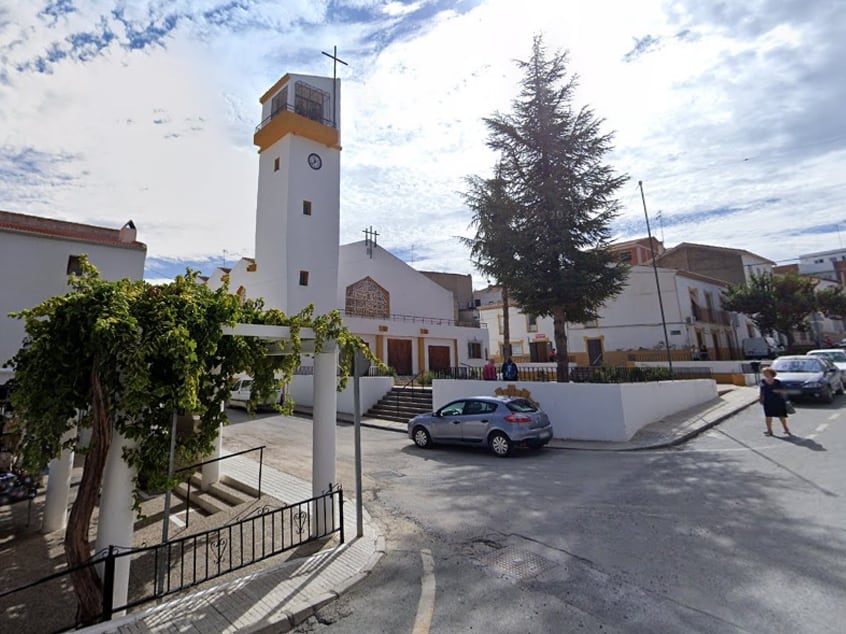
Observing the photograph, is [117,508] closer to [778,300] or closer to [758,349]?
[778,300]

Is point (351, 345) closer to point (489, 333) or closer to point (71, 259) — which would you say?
point (71, 259)

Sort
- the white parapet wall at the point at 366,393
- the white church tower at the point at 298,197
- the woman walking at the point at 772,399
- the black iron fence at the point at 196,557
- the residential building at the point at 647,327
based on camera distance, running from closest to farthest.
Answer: the black iron fence at the point at 196,557
the woman walking at the point at 772,399
the white parapet wall at the point at 366,393
the white church tower at the point at 298,197
the residential building at the point at 647,327

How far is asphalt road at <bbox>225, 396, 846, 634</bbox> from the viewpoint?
142 inches

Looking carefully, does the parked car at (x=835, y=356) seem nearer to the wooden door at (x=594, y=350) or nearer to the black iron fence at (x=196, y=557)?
the wooden door at (x=594, y=350)

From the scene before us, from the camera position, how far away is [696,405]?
15.7 metres

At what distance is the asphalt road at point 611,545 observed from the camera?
360 centimetres

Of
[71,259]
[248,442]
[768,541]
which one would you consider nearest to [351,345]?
[768,541]

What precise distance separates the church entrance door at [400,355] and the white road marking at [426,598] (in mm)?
24294

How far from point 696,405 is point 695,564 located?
13.7m

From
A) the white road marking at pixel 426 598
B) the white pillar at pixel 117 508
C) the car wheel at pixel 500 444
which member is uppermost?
the white pillar at pixel 117 508

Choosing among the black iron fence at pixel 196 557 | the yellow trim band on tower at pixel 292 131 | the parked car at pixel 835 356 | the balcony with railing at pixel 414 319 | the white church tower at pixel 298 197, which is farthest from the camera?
the balcony with railing at pixel 414 319

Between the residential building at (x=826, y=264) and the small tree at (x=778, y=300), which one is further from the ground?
the residential building at (x=826, y=264)

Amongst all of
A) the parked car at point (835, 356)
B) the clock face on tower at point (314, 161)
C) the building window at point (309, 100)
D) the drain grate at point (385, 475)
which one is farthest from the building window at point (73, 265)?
the parked car at point (835, 356)

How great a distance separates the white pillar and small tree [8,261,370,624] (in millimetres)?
85
